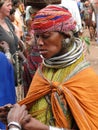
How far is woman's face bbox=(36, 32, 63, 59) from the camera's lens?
113 inches

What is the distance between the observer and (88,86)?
9.14 feet

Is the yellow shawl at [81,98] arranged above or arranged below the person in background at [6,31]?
above

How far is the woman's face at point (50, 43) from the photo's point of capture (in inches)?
113

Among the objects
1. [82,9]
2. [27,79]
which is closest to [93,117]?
[27,79]

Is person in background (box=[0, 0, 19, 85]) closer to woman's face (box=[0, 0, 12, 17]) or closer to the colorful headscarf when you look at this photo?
woman's face (box=[0, 0, 12, 17])

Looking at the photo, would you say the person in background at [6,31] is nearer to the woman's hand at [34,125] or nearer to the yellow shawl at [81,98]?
the yellow shawl at [81,98]

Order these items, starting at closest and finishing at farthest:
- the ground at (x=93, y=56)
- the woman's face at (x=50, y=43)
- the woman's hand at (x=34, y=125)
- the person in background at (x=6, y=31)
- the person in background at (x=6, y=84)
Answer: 1. the woman's hand at (x=34, y=125)
2. the woman's face at (x=50, y=43)
3. the person in background at (x=6, y=84)
4. the person in background at (x=6, y=31)
5. the ground at (x=93, y=56)

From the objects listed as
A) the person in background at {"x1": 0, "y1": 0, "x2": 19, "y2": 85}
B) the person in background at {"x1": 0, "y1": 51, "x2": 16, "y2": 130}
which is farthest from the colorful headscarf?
the person in background at {"x1": 0, "y1": 0, "x2": 19, "y2": 85}

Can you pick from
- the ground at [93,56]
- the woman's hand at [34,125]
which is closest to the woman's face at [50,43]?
the woman's hand at [34,125]

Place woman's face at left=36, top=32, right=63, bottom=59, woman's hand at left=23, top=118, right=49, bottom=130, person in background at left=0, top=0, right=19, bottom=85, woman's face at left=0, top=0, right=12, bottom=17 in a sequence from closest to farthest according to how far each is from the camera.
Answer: woman's hand at left=23, top=118, right=49, bottom=130 < woman's face at left=36, top=32, right=63, bottom=59 < person in background at left=0, top=0, right=19, bottom=85 < woman's face at left=0, top=0, right=12, bottom=17

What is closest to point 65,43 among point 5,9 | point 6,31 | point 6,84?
point 6,84

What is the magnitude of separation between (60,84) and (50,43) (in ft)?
0.83

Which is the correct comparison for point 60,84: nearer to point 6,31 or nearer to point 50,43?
point 50,43

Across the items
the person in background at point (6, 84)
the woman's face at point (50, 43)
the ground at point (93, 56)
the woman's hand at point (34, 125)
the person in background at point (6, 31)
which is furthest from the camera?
the ground at point (93, 56)
